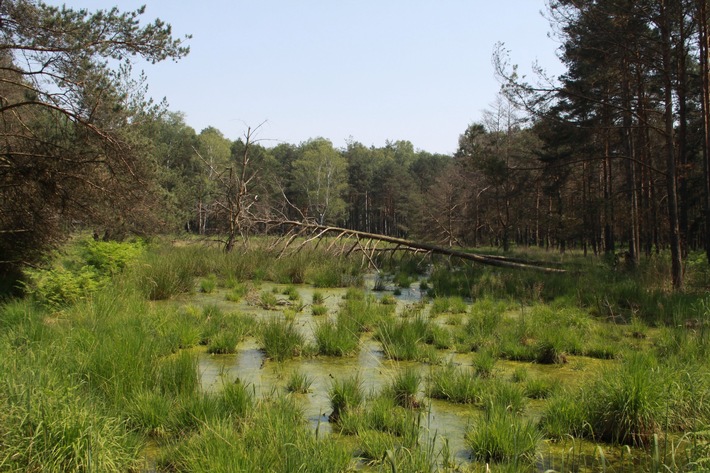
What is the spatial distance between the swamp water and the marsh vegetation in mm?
26

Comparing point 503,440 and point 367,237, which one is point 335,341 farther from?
point 367,237

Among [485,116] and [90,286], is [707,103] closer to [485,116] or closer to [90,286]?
[90,286]

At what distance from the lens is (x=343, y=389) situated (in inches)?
195

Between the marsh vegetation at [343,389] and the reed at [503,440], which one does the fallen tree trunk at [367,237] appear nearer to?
the marsh vegetation at [343,389]

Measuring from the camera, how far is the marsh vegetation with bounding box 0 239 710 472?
3588 millimetres

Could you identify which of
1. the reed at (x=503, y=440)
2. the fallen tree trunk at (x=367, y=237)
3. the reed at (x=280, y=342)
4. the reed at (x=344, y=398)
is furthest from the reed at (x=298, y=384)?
the fallen tree trunk at (x=367, y=237)

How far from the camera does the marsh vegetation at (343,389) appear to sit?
3588 mm

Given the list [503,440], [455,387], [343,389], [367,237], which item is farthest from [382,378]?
[367,237]

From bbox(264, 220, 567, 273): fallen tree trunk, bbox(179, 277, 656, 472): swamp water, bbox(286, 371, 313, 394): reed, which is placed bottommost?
bbox(179, 277, 656, 472): swamp water

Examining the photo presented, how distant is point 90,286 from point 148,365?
165 inches

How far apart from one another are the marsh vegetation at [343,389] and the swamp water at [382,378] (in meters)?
0.03

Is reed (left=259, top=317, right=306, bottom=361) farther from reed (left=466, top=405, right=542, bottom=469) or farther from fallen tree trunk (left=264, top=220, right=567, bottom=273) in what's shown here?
fallen tree trunk (left=264, top=220, right=567, bottom=273)

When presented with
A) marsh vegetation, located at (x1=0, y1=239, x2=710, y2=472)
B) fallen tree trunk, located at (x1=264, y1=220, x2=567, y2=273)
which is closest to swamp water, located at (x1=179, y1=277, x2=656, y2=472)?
marsh vegetation, located at (x1=0, y1=239, x2=710, y2=472)

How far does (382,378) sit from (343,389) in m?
1.23
